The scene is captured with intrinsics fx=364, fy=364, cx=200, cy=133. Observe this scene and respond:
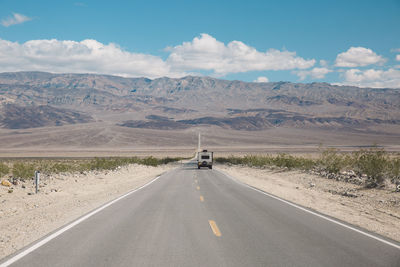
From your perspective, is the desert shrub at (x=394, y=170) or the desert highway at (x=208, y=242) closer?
the desert highway at (x=208, y=242)

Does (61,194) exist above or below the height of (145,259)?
below

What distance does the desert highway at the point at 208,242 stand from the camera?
6676 mm

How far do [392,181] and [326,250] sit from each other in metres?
14.4

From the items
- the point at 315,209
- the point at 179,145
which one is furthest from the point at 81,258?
the point at 179,145

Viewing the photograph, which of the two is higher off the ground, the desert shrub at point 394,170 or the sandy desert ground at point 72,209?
the desert shrub at point 394,170

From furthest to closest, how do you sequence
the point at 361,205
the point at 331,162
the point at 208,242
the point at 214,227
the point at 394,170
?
the point at 331,162, the point at 394,170, the point at 361,205, the point at 214,227, the point at 208,242

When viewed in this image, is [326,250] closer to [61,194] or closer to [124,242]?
[124,242]

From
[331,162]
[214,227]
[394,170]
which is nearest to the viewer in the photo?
[214,227]

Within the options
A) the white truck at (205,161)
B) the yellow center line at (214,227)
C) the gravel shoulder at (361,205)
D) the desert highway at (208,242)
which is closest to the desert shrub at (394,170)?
the gravel shoulder at (361,205)

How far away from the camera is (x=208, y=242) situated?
26.1 feet

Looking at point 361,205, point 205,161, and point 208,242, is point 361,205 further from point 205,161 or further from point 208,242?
point 205,161

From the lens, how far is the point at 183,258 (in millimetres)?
6793

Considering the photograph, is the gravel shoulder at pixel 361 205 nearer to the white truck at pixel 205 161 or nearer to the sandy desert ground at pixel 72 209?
the sandy desert ground at pixel 72 209

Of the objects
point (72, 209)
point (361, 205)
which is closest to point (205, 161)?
point (361, 205)
